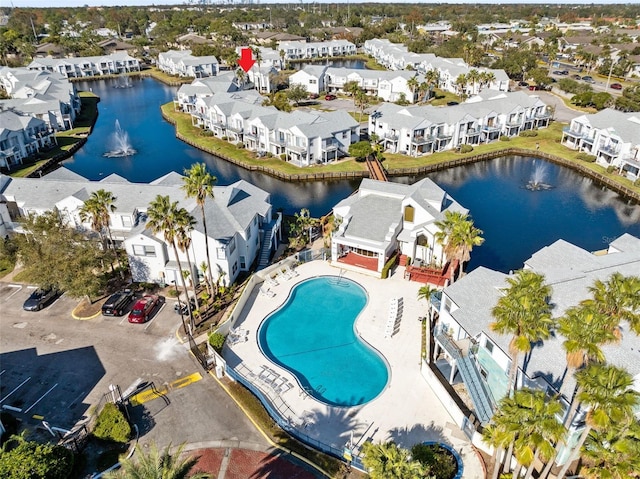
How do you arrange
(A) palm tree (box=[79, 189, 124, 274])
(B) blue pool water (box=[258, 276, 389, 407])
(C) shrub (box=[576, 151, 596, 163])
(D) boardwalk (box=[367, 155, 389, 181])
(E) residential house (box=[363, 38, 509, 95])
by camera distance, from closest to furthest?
(B) blue pool water (box=[258, 276, 389, 407]), (A) palm tree (box=[79, 189, 124, 274]), (D) boardwalk (box=[367, 155, 389, 181]), (C) shrub (box=[576, 151, 596, 163]), (E) residential house (box=[363, 38, 509, 95])

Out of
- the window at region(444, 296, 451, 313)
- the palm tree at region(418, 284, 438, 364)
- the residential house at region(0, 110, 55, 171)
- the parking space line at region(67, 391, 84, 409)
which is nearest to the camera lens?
the parking space line at region(67, 391, 84, 409)

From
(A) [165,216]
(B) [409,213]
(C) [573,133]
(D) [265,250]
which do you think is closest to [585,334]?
(A) [165,216]

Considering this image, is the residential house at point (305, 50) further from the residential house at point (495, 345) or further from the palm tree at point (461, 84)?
the residential house at point (495, 345)

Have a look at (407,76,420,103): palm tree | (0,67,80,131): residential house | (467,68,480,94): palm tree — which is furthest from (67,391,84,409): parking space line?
(467,68,480,94): palm tree

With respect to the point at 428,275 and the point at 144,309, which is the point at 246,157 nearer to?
the point at 144,309

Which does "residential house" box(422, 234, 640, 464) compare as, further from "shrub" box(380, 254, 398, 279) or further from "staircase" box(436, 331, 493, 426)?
"shrub" box(380, 254, 398, 279)

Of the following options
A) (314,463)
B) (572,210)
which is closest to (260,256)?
(314,463)
